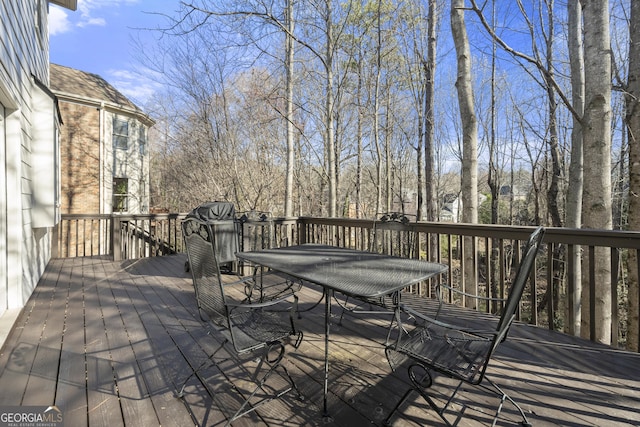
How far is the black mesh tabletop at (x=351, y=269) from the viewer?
181 cm

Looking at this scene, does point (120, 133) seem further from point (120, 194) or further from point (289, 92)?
point (289, 92)

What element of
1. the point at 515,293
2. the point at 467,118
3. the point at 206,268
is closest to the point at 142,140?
the point at 467,118

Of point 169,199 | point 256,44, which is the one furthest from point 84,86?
point 256,44

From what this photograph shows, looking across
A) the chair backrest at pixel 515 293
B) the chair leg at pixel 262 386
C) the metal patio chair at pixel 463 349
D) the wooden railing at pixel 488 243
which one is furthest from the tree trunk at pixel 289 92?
the chair backrest at pixel 515 293

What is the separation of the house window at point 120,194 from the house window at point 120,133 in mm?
1250

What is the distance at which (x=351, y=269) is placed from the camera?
2.28 meters

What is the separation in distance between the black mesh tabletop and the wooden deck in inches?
25.3

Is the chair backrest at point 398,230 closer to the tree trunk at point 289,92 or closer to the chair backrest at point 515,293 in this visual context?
the chair backrest at point 515,293

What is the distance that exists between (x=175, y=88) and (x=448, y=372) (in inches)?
435

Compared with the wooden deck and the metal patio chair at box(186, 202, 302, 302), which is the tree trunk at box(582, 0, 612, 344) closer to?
the wooden deck

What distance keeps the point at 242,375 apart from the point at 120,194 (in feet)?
38.1

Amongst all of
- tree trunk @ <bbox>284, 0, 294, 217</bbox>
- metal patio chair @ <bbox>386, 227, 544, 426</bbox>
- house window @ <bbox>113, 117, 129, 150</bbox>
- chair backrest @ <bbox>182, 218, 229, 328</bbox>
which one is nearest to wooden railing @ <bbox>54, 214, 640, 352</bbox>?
metal patio chair @ <bbox>386, 227, 544, 426</bbox>

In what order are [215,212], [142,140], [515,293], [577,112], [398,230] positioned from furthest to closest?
[142,140]
[215,212]
[577,112]
[398,230]
[515,293]

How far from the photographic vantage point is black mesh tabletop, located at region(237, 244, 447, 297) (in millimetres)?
1806
